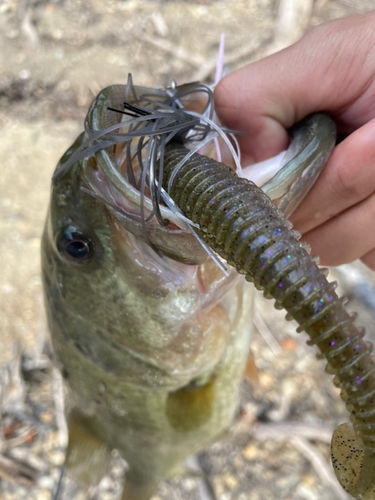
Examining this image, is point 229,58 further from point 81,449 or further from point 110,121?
point 81,449

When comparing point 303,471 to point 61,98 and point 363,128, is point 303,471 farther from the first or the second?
point 61,98

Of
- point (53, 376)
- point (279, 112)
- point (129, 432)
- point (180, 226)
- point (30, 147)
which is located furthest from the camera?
point (30, 147)

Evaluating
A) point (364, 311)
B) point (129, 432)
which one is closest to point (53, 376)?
point (129, 432)

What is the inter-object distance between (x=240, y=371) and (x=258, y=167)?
86cm

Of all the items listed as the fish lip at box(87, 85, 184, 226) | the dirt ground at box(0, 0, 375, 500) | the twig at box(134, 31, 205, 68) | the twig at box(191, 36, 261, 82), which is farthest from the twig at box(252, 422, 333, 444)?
the twig at box(134, 31, 205, 68)

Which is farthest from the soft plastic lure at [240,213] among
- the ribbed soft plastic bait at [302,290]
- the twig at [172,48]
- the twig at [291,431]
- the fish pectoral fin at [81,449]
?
the twig at [172,48]

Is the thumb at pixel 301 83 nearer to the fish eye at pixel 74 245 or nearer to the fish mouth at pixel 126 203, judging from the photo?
the fish mouth at pixel 126 203

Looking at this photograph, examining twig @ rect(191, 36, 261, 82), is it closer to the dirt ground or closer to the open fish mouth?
the dirt ground

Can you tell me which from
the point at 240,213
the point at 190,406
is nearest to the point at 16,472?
the point at 190,406

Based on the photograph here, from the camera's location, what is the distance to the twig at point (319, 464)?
8.25ft

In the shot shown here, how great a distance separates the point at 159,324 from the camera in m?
1.23

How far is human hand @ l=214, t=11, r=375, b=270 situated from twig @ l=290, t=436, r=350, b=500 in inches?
66.8

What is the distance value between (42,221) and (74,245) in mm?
2587

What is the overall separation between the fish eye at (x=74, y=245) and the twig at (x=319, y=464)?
6.85 feet
